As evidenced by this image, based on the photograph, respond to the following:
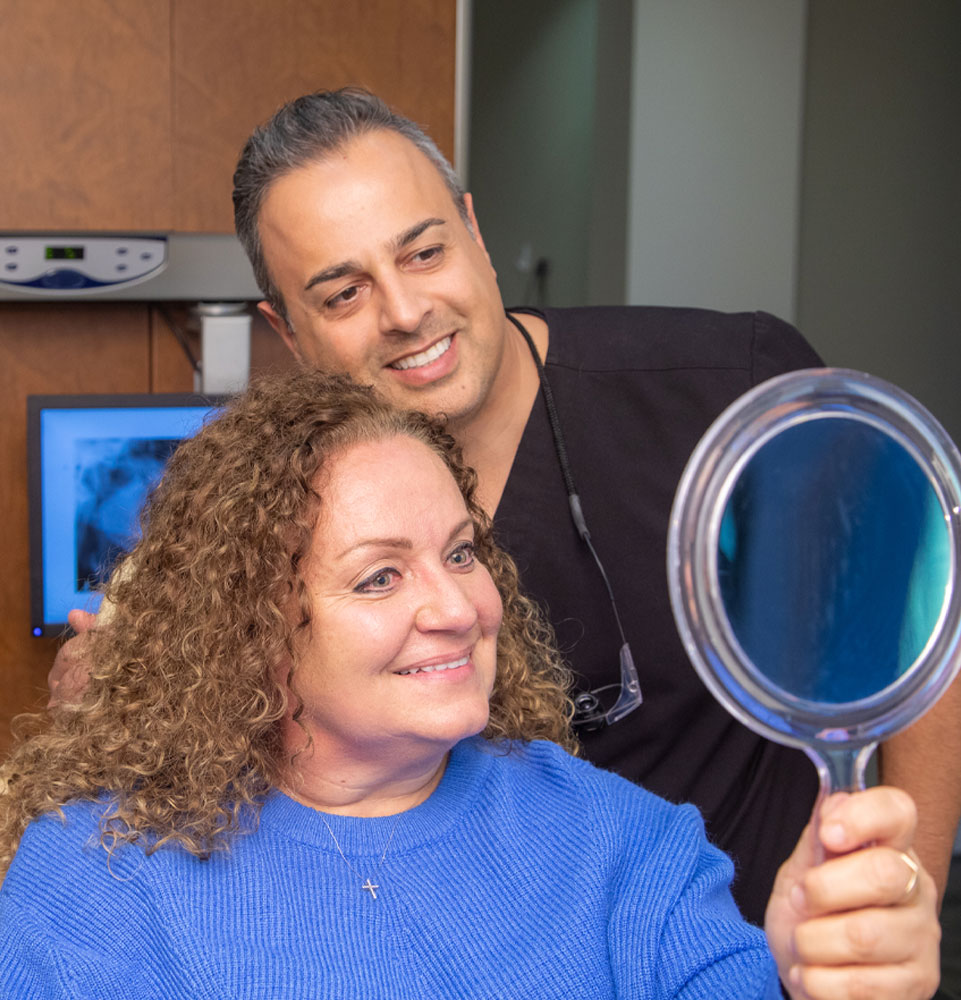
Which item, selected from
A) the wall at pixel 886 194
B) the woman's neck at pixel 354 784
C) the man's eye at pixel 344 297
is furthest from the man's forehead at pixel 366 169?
the wall at pixel 886 194

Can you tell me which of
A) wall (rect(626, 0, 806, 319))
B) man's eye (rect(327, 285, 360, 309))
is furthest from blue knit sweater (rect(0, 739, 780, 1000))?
wall (rect(626, 0, 806, 319))

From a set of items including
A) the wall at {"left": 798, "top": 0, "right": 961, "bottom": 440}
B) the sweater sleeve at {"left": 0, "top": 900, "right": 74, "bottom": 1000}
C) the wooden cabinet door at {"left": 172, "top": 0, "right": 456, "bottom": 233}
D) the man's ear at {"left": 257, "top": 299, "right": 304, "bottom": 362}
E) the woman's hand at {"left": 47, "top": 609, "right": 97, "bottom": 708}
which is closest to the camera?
the sweater sleeve at {"left": 0, "top": 900, "right": 74, "bottom": 1000}

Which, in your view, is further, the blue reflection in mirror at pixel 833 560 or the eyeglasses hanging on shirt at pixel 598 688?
the eyeglasses hanging on shirt at pixel 598 688

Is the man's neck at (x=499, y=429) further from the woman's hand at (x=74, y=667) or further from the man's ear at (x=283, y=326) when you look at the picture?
the woman's hand at (x=74, y=667)

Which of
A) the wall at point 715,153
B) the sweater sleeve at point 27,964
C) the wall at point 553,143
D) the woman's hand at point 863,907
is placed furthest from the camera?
the wall at point 553,143

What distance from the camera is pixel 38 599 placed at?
2.50 m

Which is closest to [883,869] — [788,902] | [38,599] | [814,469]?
[788,902]

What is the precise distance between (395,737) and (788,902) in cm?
47

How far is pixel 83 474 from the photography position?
8.16 ft

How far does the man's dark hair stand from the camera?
4.87ft

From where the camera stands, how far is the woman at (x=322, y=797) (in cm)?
113

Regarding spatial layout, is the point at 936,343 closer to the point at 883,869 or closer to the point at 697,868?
the point at 697,868

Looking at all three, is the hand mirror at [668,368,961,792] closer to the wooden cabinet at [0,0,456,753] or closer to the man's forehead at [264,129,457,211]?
the man's forehead at [264,129,457,211]

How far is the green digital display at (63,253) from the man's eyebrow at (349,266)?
1.23 m
